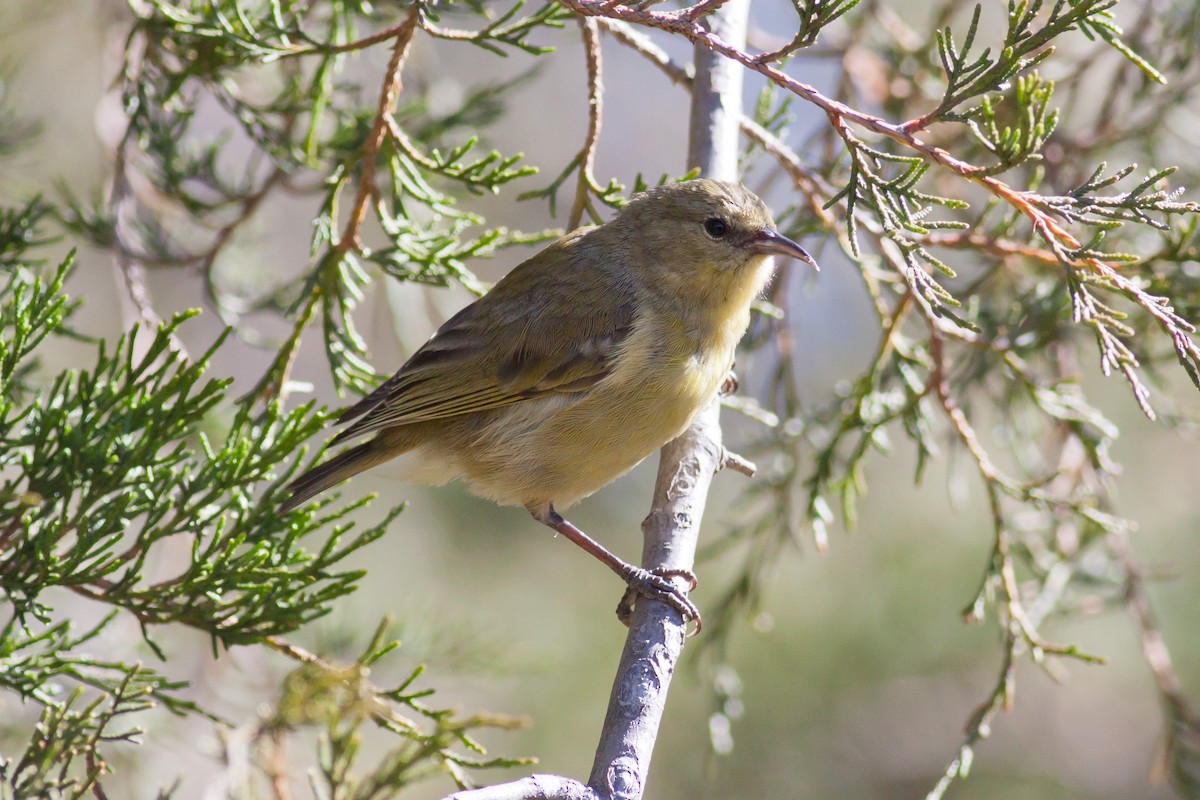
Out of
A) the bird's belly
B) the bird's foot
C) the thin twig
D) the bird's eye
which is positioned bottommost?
the bird's foot

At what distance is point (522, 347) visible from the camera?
3928 millimetres

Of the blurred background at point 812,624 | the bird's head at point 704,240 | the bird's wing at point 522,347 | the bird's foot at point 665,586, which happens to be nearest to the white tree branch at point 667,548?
the bird's foot at point 665,586

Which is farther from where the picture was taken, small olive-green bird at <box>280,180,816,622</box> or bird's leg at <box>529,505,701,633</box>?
small olive-green bird at <box>280,180,816,622</box>

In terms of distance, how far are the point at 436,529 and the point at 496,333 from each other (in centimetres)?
309

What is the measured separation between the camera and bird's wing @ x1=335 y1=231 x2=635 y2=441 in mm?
3840

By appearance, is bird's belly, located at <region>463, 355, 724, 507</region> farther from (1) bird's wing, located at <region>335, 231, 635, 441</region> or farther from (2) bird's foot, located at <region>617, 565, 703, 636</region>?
(2) bird's foot, located at <region>617, 565, 703, 636</region>

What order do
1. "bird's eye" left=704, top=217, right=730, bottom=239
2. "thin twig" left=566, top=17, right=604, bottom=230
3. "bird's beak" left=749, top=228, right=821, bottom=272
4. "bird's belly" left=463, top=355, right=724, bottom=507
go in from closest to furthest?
"thin twig" left=566, top=17, right=604, bottom=230 → "bird's belly" left=463, top=355, right=724, bottom=507 → "bird's beak" left=749, top=228, right=821, bottom=272 → "bird's eye" left=704, top=217, right=730, bottom=239

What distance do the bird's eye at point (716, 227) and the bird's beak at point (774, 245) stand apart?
0.12 meters

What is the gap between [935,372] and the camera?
11.6ft

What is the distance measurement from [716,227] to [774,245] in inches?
11.0

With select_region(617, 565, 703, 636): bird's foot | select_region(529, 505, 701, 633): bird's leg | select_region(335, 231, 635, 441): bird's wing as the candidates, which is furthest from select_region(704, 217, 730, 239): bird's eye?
select_region(617, 565, 703, 636): bird's foot

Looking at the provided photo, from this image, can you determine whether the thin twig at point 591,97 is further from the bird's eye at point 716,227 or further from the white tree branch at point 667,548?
the bird's eye at point 716,227

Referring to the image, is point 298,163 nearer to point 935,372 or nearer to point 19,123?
point 19,123

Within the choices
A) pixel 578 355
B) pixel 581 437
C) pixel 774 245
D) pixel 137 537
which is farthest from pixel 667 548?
pixel 137 537
